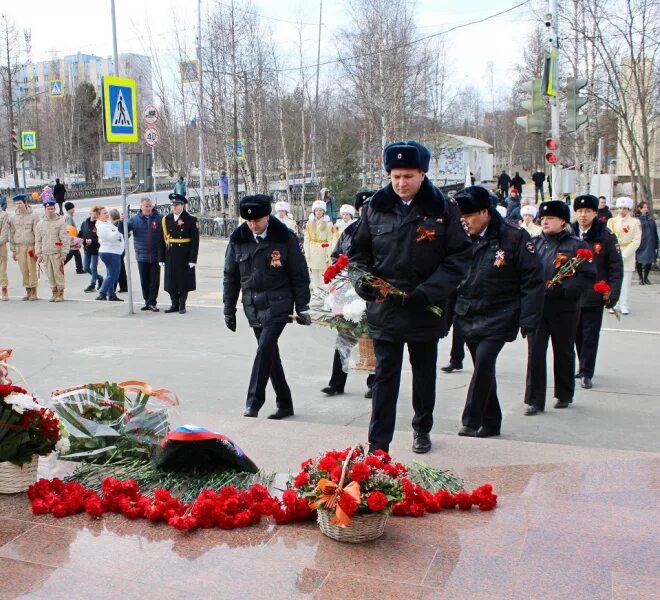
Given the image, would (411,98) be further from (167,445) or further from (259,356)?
(167,445)

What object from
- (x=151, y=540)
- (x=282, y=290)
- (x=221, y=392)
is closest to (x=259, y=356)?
(x=282, y=290)

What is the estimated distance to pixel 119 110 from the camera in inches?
529

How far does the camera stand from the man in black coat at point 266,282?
7461mm

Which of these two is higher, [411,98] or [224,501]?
[411,98]

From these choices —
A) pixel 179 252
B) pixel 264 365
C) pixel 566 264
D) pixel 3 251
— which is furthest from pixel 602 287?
pixel 3 251

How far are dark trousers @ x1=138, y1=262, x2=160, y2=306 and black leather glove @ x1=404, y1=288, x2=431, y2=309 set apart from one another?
9.72 meters

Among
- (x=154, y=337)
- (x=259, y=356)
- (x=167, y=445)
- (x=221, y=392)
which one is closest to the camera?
(x=167, y=445)

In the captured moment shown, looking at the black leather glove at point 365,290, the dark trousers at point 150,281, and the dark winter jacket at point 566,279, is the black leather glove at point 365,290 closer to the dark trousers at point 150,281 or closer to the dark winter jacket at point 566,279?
the dark winter jacket at point 566,279

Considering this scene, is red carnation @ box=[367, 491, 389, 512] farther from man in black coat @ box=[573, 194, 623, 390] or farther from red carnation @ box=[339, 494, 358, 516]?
man in black coat @ box=[573, 194, 623, 390]

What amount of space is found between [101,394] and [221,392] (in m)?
3.21

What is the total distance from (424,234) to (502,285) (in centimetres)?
149

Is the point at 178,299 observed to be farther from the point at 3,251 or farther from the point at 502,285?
the point at 502,285

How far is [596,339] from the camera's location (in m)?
8.99

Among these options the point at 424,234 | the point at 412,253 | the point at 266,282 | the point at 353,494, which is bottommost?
the point at 353,494
